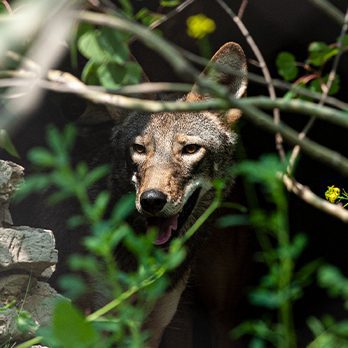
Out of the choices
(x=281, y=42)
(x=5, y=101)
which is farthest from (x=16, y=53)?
(x=281, y=42)

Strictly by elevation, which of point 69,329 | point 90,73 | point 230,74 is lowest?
point 230,74

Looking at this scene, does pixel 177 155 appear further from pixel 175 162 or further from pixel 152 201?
pixel 152 201

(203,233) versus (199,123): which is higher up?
(199,123)

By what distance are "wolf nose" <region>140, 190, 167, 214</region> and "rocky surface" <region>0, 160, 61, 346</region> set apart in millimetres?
619

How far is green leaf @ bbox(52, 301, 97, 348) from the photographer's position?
6.66ft

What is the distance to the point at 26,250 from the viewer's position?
4.68 meters

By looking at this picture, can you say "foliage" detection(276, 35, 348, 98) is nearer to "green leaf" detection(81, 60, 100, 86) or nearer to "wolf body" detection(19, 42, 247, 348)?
"green leaf" detection(81, 60, 100, 86)

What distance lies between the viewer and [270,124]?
2354mm

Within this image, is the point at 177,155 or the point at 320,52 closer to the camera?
the point at 320,52

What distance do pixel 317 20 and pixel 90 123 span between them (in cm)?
213

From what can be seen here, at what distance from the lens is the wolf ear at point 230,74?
5703mm

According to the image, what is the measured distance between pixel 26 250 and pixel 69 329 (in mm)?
2688

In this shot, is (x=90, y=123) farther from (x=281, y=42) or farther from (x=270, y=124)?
(x=270, y=124)

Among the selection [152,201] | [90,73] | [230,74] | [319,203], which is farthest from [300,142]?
[230,74]
